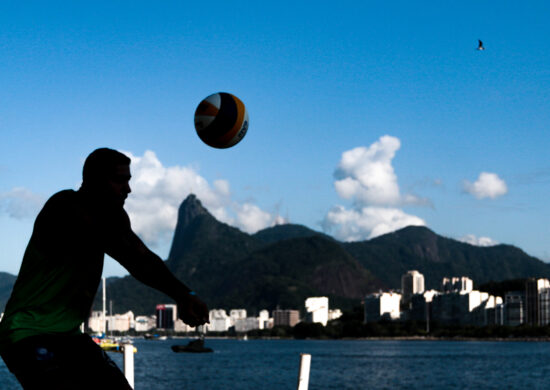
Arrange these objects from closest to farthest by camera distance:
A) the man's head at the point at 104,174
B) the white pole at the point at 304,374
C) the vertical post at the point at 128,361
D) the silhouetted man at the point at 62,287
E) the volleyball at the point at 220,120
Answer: the silhouetted man at the point at 62,287 → the man's head at the point at 104,174 → the volleyball at the point at 220,120 → the white pole at the point at 304,374 → the vertical post at the point at 128,361

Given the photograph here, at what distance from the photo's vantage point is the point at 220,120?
7461 mm

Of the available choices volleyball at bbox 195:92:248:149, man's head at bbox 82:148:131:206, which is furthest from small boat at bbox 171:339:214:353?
man's head at bbox 82:148:131:206

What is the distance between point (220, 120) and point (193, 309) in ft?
11.9

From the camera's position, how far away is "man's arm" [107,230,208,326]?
4055 mm

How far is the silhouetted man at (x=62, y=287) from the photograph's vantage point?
4156 mm

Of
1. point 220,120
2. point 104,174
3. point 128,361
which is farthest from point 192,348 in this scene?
point 104,174

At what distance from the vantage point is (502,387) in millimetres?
75000

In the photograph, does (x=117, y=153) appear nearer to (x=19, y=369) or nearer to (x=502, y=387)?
(x=19, y=369)

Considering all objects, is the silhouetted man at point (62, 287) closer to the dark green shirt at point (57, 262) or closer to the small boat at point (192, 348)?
the dark green shirt at point (57, 262)

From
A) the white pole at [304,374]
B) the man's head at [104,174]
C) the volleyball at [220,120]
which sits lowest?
the white pole at [304,374]

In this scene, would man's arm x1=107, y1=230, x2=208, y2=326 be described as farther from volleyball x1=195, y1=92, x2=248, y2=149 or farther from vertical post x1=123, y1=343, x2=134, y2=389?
vertical post x1=123, y1=343, x2=134, y2=389

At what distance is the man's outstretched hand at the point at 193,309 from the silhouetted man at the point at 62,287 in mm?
56

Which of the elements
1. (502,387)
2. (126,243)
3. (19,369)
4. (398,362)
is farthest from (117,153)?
(398,362)

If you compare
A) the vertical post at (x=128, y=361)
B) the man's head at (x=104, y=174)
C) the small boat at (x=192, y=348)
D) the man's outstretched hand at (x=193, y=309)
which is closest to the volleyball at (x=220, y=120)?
the man's head at (x=104, y=174)
